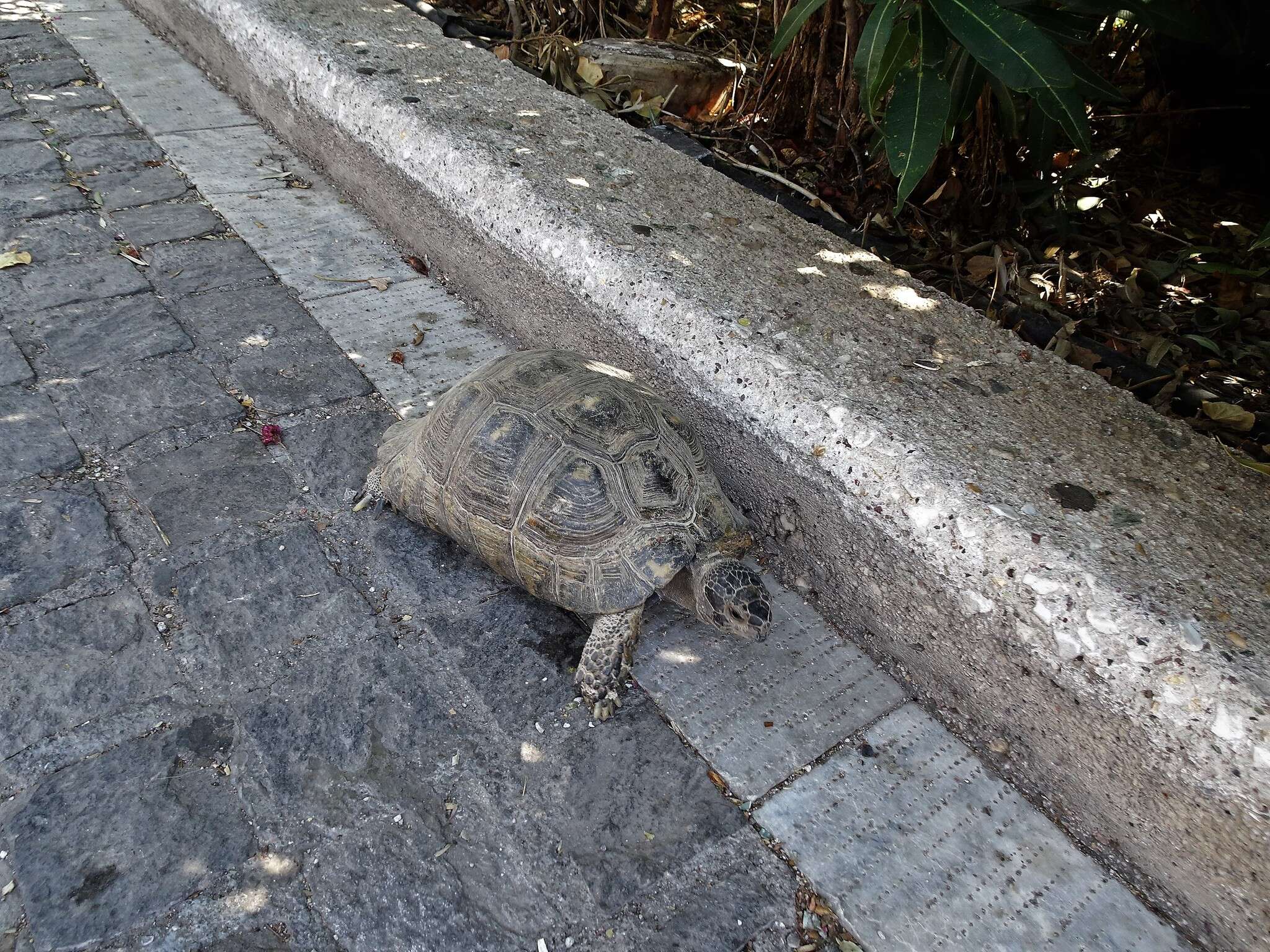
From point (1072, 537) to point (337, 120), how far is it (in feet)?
11.6

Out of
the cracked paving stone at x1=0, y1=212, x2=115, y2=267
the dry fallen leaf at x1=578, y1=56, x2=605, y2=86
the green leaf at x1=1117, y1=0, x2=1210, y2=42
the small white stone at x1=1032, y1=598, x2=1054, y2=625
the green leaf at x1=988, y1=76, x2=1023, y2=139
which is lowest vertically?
the cracked paving stone at x1=0, y1=212, x2=115, y2=267

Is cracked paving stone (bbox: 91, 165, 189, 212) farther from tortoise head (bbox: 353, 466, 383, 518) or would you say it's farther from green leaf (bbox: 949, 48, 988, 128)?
green leaf (bbox: 949, 48, 988, 128)

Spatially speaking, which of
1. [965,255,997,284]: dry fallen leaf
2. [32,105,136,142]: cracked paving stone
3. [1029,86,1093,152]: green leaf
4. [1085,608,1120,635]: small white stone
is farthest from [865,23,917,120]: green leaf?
[32,105,136,142]: cracked paving stone

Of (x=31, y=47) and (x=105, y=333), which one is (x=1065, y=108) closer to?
(x=105, y=333)

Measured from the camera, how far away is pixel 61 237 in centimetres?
368

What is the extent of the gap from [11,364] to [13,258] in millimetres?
769

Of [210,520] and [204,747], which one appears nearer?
[204,747]

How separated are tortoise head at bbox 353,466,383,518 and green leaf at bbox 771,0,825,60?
6.33ft

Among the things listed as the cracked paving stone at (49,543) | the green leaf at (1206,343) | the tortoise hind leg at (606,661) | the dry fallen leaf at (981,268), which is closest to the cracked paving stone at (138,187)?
the cracked paving stone at (49,543)

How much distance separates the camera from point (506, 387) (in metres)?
2.45

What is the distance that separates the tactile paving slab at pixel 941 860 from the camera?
1.85 metres

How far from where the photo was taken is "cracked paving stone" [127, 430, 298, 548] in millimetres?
2594

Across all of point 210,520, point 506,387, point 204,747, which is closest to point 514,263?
point 506,387

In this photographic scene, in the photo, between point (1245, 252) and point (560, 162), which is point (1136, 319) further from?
point (560, 162)
